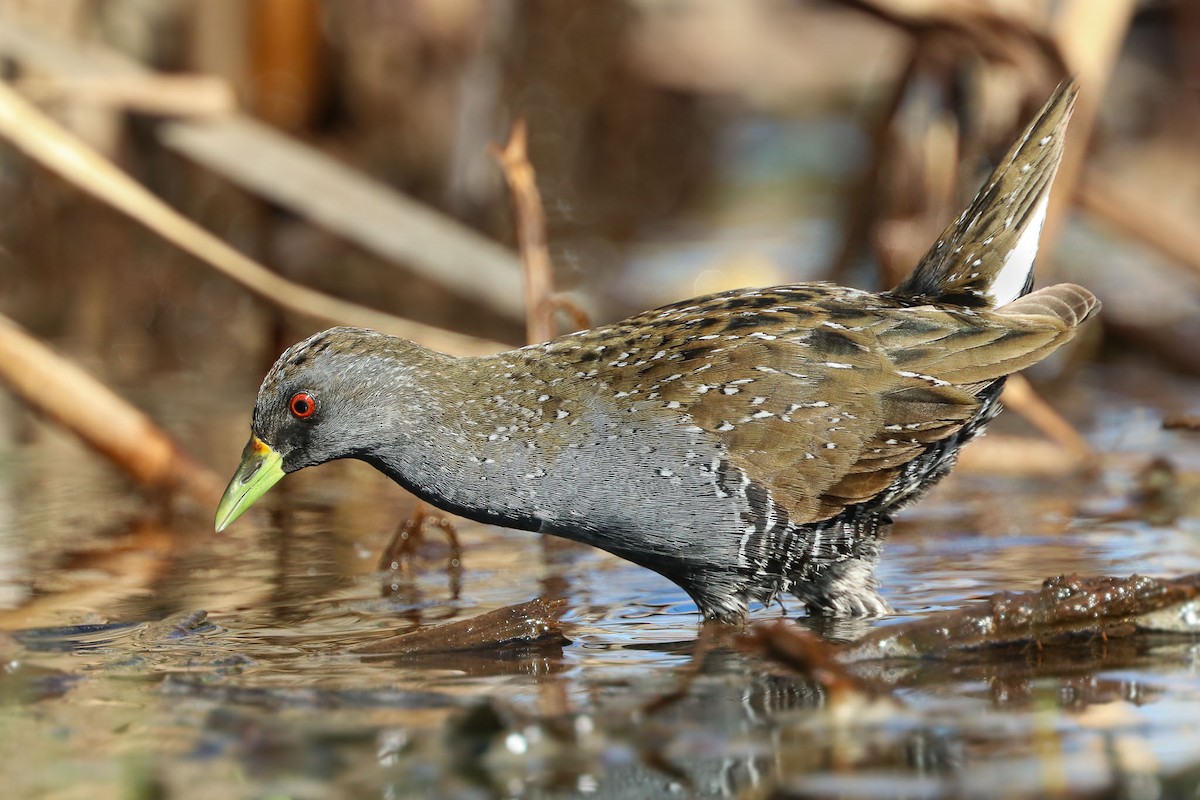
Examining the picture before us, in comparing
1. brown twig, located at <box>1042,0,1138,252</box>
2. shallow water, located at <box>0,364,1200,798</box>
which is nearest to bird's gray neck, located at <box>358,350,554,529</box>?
shallow water, located at <box>0,364,1200,798</box>

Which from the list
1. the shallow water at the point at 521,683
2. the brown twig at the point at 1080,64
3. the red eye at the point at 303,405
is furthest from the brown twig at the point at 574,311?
the brown twig at the point at 1080,64

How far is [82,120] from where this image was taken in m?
7.91

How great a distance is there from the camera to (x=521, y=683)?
340 centimetres

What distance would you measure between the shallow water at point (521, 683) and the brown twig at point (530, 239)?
0.69m

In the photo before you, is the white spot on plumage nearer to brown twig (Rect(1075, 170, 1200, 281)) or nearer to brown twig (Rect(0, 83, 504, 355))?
brown twig (Rect(1075, 170, 1200, 281))

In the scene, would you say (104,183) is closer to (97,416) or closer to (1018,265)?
(97,416)

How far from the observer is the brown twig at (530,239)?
16.9ft

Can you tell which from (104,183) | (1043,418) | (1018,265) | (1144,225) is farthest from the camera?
(1144,225)

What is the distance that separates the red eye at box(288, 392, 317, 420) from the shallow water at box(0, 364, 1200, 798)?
1.67 ft

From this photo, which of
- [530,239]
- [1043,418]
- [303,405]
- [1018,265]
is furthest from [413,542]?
[1043,418]

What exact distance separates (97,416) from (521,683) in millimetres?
2233

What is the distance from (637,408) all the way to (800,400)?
1.30 ft

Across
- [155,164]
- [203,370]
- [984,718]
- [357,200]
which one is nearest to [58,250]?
Result: [155,164]

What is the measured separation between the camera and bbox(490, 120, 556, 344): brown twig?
5.14 m
